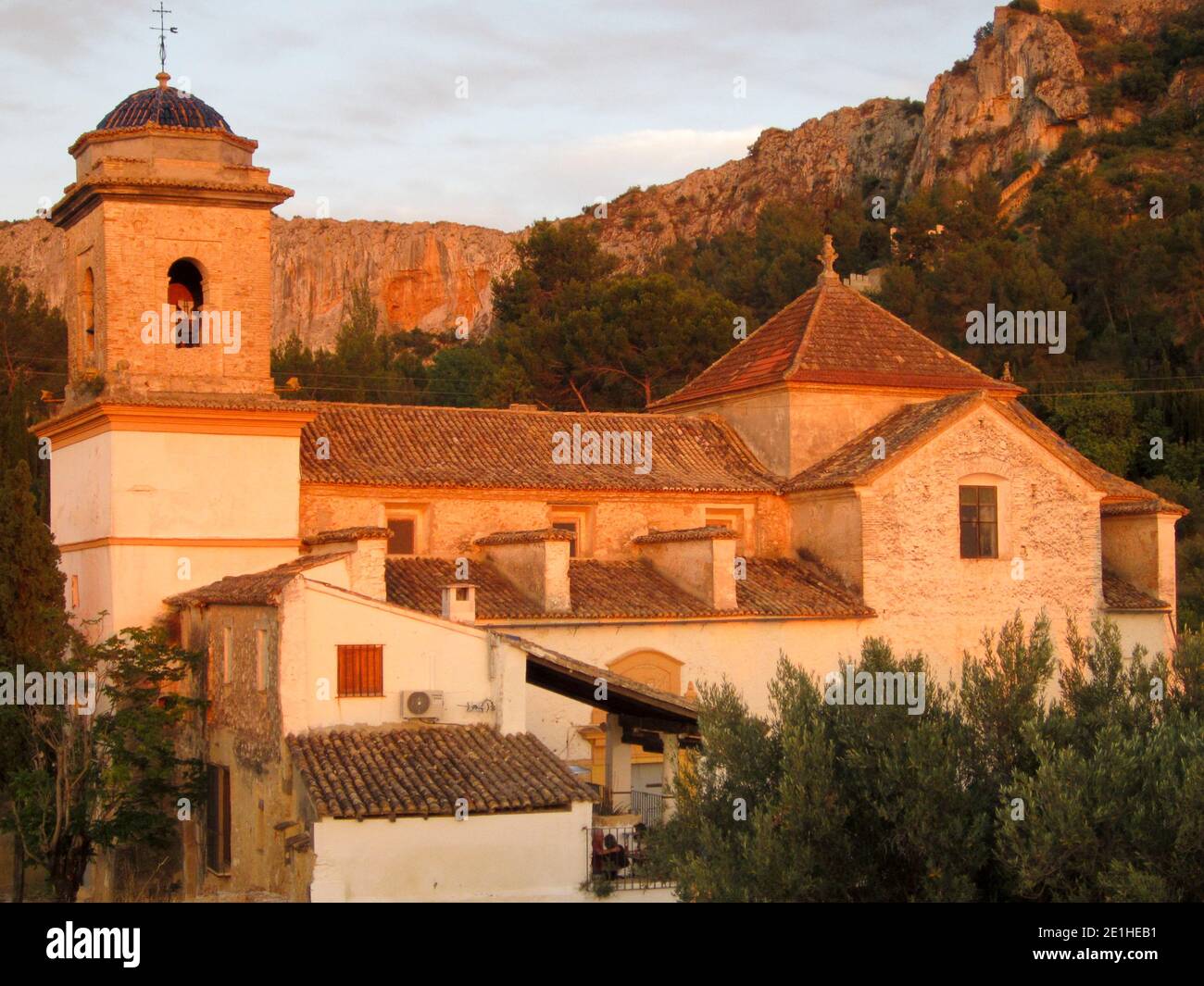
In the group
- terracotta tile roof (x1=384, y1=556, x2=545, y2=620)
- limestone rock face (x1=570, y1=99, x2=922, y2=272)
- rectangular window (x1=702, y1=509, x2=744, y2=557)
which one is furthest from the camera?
limestone rock face (x1=570, y1=99, x2=922, y2=272)

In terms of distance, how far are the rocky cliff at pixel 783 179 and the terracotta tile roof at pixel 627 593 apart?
55012 mm

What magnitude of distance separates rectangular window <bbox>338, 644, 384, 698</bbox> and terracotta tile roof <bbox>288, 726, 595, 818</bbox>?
446mm

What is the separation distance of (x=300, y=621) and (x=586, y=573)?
7430mm

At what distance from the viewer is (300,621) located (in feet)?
55.9

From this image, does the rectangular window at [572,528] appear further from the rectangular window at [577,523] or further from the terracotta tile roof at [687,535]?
the terracotta tile roof at [687,535]

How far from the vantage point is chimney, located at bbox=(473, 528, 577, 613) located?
858 inches

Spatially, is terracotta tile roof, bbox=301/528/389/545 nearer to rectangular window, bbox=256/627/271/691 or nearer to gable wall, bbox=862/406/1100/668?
rectangular window, bbox=256/627/271/691

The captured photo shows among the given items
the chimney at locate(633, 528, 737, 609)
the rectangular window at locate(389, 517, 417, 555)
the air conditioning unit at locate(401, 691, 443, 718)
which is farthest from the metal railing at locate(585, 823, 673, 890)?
the rectangular window at locate(389, 517, 417, 555)

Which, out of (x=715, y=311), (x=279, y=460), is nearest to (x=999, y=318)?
(x=715, y=311)

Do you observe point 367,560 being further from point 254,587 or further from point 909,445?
point 909,445

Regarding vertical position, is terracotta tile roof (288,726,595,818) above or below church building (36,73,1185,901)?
below

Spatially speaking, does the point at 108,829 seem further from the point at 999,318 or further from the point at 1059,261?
the point at 1059,261

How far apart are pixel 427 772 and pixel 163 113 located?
438 inches

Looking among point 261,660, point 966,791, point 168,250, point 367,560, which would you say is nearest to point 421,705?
point 261,660
